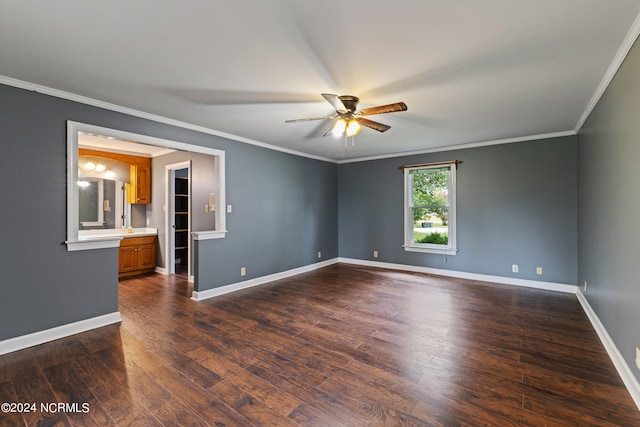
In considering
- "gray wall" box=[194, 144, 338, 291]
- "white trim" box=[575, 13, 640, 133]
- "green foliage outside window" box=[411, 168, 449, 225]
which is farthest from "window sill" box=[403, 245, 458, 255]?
"white trim" box=[575, 13, 640, 133]

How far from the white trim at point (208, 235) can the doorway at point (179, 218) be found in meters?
1.28

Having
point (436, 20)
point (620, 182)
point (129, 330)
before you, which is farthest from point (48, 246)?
point (620, 182)

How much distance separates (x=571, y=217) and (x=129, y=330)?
611 cm

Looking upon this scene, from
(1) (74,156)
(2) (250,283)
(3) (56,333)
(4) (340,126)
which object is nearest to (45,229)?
(1) (74,156)

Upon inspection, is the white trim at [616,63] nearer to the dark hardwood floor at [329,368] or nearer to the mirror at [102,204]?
the dark hardwood floor at [329,368]

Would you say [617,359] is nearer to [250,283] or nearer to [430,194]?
[430,194]

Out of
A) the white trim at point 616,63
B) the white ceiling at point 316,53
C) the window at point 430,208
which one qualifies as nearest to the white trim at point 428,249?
the window at point 430,208

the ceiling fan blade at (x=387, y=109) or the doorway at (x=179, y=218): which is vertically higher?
the ceiling fan blade at (x=387, y=109)

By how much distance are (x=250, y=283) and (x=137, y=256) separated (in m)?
2.42

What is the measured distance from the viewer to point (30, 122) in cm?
276

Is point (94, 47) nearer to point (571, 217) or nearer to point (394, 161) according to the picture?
point (394, 161)

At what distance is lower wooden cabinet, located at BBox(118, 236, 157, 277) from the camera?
17.4 ft

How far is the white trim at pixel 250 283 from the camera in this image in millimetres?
4203

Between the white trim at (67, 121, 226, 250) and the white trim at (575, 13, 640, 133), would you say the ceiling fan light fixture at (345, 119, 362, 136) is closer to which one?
the white trim at (575, 13, 640, 133)
